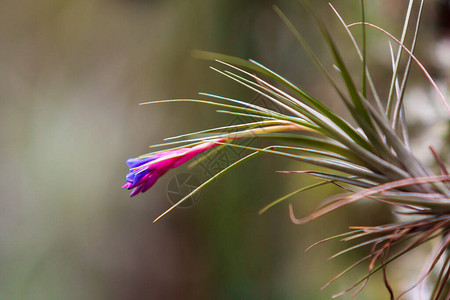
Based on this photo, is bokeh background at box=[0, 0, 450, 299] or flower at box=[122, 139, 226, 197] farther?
bokeh background at box=[0, 0, 450, 299]

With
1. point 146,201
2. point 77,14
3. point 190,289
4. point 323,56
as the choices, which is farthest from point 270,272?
point 77,14

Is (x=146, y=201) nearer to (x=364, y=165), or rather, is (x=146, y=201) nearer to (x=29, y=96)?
(x=29, y=96)

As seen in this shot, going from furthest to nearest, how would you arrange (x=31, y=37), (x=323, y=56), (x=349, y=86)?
(x=31, y=37), (x=323, y=56), (x=349, y=86)

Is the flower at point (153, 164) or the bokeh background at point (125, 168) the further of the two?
the bokeh background at point (125, 168)

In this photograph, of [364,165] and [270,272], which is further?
[270,272]

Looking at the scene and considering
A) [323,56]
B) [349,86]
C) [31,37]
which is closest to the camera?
[349,86]
